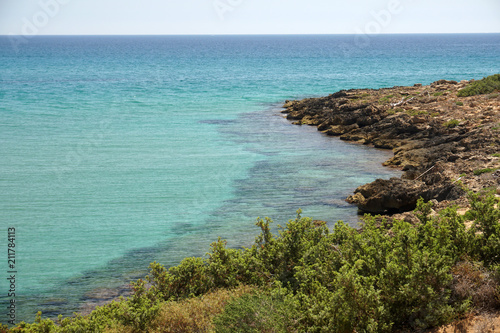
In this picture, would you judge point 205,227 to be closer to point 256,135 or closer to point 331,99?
point 256,135

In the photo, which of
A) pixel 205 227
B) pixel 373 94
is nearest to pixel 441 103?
pixel 373 94

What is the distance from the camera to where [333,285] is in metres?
8.84

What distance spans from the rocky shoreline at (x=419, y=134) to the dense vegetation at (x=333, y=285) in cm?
747

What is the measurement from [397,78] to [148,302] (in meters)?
69.3

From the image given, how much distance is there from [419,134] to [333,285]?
72.9 ft

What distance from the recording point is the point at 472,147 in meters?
23.1

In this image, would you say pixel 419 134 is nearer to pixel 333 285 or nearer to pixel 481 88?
pixel 481 88

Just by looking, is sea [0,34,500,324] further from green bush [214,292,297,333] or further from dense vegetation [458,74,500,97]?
dense vegetation [458,74,500,97]

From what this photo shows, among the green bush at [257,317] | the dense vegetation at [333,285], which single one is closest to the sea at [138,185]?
the dense vegetation at [333,285]

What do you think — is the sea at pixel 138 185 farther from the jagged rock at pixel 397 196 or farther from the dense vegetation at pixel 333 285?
the dense vegetation at pixel 333 285

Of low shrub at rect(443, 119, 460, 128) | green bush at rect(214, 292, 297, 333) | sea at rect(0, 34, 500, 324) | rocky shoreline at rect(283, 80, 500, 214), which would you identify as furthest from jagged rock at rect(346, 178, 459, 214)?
green bush at rect(214, 292, 297, 333)

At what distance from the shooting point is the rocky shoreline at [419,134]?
18391 mm

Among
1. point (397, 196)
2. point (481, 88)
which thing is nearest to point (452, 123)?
point (481, 88)

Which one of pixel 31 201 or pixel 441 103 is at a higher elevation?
pixel 441 103
